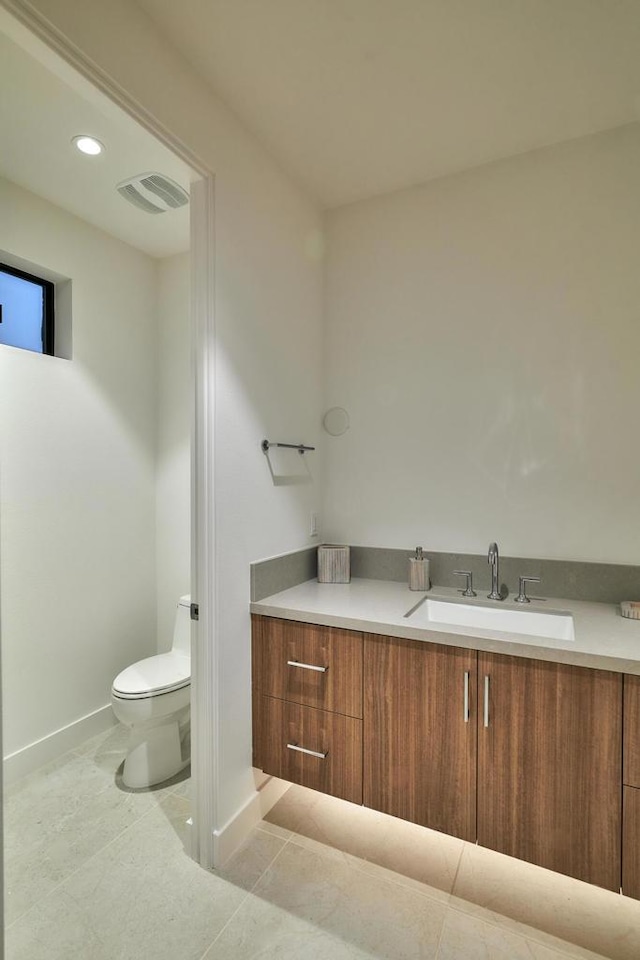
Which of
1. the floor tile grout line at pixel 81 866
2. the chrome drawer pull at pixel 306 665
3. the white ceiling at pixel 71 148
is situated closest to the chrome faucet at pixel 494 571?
the chrome drawer pull at pixel 306 665

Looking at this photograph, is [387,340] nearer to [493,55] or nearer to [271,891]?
[493,55]

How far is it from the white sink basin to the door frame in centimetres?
71

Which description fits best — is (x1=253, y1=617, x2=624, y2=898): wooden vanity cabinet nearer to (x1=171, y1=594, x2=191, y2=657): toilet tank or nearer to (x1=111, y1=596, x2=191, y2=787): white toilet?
(x1=111, y1=596, x2=191, y2=787): white toilet

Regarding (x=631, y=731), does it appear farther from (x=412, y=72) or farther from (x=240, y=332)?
(x=412, y=72)

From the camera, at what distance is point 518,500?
1.96 meters

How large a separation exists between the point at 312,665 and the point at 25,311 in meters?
2.00

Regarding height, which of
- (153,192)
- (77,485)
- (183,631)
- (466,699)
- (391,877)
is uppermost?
(153,192)

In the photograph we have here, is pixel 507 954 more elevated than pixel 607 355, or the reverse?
pixel 607 355

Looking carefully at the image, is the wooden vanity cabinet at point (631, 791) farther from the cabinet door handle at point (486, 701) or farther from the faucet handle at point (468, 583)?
the faucet handle at point (468, 583)

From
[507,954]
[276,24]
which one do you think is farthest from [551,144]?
[507,954]

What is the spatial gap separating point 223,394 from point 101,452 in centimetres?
109

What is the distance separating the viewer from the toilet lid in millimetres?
1951

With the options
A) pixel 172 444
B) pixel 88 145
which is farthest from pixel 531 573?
pixel 88 145

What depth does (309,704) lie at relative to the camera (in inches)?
67.0
